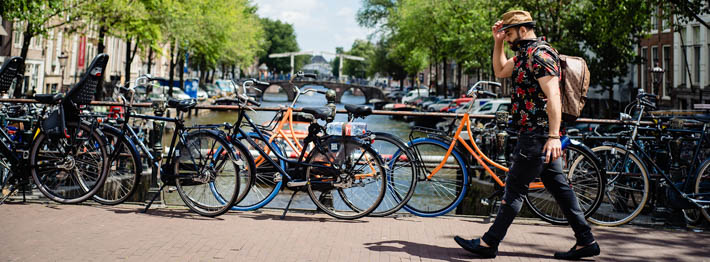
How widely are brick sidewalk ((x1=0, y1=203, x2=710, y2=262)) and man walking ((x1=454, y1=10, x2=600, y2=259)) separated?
0.25 metres

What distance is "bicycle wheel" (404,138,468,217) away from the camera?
576cm

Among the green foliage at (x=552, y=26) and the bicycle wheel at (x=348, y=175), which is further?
the green foliage at (x=552, y=26)

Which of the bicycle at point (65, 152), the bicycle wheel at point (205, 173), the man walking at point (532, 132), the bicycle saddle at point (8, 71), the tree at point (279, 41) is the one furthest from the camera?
the tree at point (279, 41)

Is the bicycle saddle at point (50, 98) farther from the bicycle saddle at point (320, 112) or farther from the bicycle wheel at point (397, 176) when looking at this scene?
the bicycle wheel at point (397, 176)

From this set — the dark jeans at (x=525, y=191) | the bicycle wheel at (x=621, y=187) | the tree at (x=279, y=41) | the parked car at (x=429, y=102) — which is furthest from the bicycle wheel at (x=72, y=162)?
the tree at (x=279, y=41)

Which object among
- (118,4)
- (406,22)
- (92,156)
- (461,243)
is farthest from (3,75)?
(406,22)

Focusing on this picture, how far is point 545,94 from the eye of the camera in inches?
169

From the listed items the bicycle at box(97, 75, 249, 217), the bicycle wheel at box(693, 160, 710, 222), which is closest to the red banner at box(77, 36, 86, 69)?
the bicycle at box(97, 75, 249, 217)

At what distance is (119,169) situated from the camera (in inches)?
242

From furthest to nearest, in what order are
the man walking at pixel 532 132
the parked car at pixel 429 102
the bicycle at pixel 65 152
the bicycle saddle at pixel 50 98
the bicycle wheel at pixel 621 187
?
the parked car at pixel 429 102 < the bicycle saddle at pixel 50 98 < the bicycle at pixel 65 152 < the bicycle wheel at pixel 621 187 < the man walking at pixel 532 132

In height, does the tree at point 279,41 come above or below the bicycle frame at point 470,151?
above

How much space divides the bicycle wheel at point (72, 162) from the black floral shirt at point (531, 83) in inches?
142

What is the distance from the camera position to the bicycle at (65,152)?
5992mm

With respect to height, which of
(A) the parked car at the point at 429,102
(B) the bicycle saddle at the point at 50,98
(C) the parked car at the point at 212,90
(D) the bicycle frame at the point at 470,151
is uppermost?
(C) the parked car at the point at 212,90
